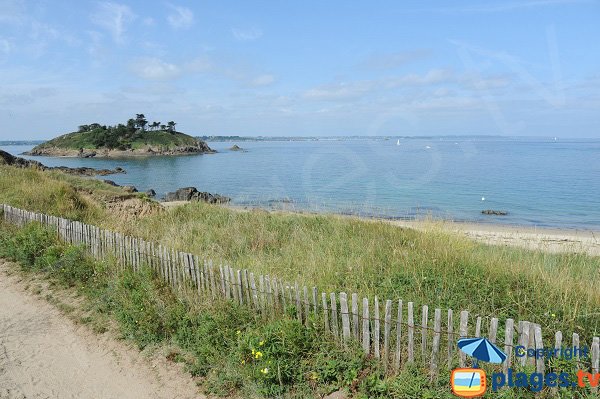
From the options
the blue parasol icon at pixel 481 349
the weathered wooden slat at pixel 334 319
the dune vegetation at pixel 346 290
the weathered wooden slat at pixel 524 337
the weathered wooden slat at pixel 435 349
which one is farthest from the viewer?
the weathered wooden slat at pixel 334 319

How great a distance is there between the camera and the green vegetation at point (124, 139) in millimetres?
126312

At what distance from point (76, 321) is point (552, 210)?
3048 cm

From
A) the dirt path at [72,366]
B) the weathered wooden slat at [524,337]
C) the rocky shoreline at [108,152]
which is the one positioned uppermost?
the rocky shoreline at [108,152]

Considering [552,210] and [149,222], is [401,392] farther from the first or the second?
[552,210]

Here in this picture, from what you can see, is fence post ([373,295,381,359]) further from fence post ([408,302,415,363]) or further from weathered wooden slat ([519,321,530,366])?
weathered wooden slat ([519,321,530,366])

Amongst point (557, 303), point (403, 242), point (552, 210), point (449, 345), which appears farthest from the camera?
point (552, 210)

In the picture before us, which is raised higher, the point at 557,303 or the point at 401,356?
the point at 557,303

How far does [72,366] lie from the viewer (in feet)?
19.3

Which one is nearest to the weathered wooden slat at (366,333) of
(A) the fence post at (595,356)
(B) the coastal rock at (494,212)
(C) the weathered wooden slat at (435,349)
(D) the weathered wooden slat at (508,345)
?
(C) the weathered wooden slat at (435,349)

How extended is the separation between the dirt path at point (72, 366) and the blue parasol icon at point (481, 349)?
325 cm

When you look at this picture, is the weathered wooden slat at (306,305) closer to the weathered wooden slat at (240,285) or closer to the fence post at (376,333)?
the fence post at (376,333)

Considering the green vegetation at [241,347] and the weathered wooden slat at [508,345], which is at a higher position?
the weathered wooden slat at [508,345]

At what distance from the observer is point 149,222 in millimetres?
13680

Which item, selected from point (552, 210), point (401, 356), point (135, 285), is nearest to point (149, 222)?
point (135, 285)
